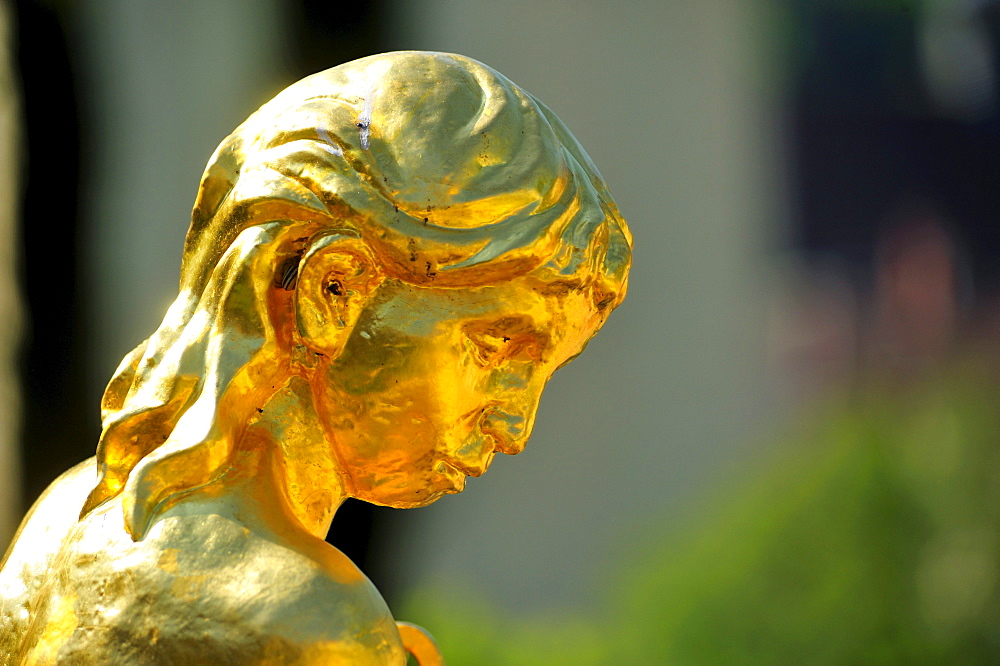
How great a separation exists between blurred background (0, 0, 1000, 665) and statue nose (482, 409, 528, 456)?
2.65m

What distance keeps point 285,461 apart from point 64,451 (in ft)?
9.27

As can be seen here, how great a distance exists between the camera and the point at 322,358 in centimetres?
112

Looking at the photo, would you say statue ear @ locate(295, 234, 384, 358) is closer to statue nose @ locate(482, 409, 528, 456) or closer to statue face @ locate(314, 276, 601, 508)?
statue face @ locate(314, 276, 601, 508)

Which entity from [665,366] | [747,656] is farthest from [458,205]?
[665,366]

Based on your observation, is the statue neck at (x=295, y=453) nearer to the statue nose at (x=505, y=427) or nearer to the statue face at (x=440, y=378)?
the statue face at (x=440, y=378)

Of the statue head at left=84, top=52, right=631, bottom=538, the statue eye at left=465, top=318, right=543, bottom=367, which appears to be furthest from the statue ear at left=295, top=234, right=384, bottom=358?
the statue eye at left=465, top=318, right=543, bottom=367

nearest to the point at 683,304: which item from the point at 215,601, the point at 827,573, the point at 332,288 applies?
the point at 827,573

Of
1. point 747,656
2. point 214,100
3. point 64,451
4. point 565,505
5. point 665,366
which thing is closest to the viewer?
point 64,451

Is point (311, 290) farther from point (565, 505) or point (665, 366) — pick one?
point (665, 366)

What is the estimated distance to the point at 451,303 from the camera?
3.62 ft

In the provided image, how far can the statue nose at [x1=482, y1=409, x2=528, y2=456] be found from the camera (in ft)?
3.85

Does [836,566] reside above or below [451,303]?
below

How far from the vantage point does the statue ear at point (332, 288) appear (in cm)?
108

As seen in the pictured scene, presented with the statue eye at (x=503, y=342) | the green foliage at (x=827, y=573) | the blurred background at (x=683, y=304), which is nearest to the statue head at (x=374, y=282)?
the statue eye at (x=503, y=342)
